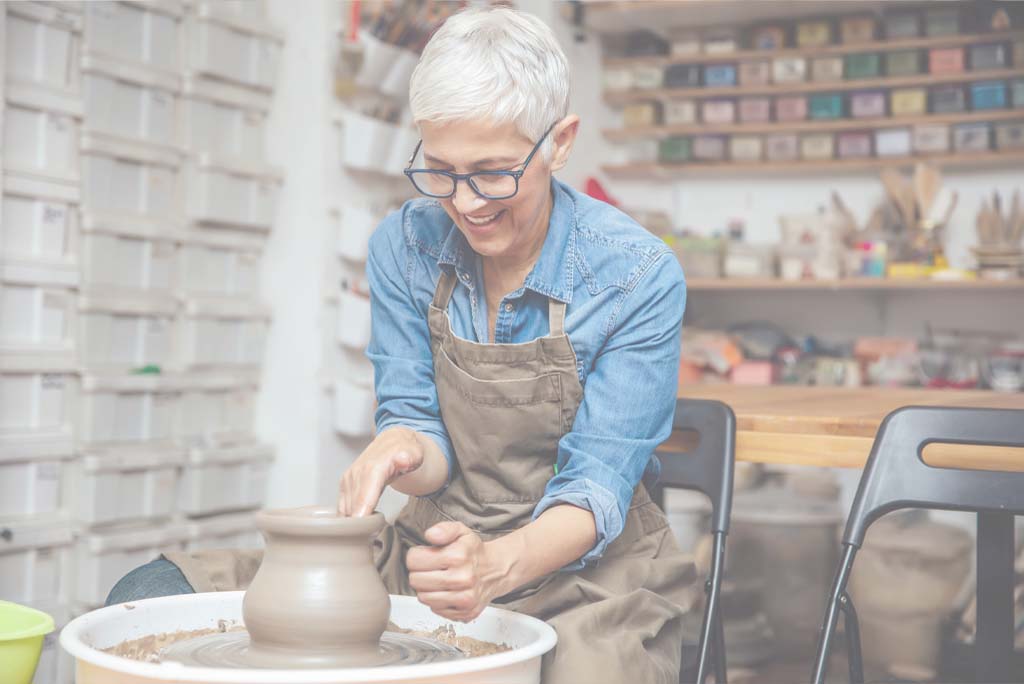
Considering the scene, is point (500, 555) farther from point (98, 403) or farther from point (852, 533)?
point (98, 403)

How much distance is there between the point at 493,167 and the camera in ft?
4.73

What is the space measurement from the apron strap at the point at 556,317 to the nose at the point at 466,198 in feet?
0.62

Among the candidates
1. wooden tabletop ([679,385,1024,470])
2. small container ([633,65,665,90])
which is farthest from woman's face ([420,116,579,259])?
small container ([633,65,665,90])

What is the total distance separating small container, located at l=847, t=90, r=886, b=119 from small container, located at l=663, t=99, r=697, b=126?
2.22 ft

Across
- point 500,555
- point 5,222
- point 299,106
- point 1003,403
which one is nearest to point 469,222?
point 500,555

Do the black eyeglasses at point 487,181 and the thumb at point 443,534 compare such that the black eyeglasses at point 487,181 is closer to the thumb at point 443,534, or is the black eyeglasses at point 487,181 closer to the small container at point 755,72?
the thumb at point 443,534

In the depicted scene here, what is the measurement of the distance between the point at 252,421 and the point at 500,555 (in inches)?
110

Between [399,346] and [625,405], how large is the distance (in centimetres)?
38

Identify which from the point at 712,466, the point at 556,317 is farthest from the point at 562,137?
the point at 712,466

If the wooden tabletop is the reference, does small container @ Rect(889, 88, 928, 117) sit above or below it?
above

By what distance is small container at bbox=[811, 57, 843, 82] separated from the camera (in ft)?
15.1

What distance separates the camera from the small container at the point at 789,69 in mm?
4629

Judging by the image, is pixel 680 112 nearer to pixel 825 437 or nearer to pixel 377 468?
pixel 825 437

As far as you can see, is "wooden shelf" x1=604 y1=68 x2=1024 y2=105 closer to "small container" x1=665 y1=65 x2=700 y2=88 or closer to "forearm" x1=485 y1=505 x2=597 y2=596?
"small container" x1=665 y1=65 x2=700 y2=88
